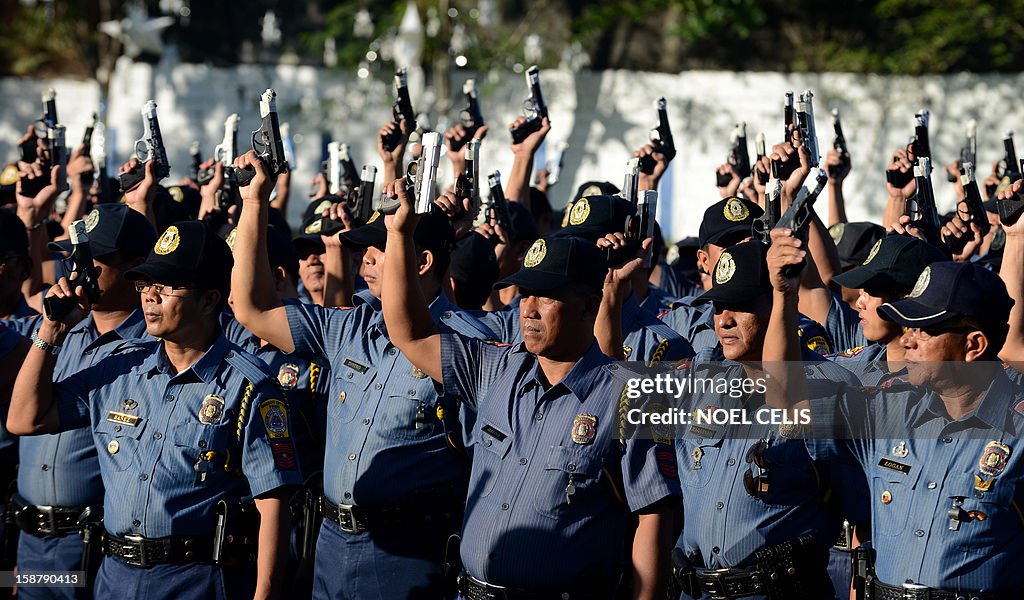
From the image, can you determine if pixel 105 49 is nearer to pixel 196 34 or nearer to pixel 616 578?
pixel 196 34

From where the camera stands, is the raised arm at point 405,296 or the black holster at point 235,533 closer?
the raised arm at point 405,296

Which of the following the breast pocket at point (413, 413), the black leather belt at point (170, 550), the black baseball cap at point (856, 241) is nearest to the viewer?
the black leather belt at point (170, 550)

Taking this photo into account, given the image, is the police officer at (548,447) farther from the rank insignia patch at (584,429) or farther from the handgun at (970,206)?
the handgun at (970,206)

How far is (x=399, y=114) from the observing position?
714cm

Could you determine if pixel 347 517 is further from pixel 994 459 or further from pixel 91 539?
pixel 994 459

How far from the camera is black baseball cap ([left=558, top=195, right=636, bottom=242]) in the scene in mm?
6289

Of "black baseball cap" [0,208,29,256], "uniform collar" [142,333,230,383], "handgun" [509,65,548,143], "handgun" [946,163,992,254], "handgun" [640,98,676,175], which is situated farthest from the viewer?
"handgun" [509,65,548,143]

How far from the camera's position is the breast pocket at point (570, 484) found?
182 inches

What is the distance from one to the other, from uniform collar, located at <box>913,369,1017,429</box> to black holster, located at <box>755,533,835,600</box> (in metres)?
0.85

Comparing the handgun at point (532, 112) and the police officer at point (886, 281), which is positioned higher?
the handgun at point (532, 112)

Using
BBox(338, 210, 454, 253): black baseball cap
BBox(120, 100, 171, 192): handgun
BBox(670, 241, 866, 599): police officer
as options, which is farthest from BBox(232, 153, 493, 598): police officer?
BBox(120, 100, 171, 192): handgun

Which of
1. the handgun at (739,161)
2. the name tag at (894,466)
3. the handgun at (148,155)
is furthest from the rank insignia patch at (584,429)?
the handgun at (739,161)

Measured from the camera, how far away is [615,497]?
15.3 ft

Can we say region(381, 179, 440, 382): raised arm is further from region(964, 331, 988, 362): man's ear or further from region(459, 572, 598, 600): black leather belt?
region(964, 331, 988, 362): man's ear
